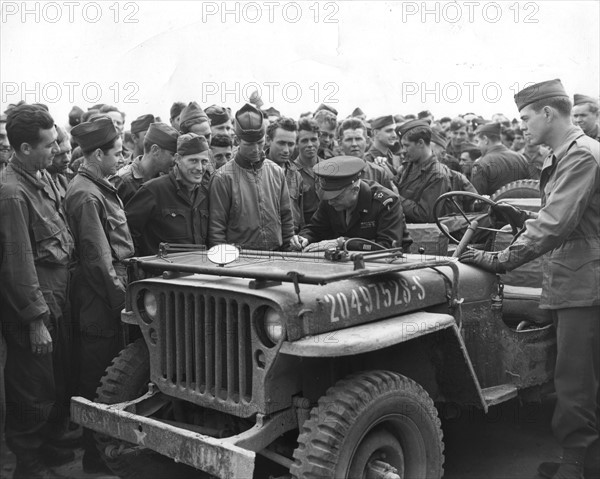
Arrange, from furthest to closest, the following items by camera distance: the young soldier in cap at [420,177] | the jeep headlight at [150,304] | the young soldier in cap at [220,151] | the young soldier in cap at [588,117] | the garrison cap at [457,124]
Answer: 1. the garrison cap at [457,124]
2. the young soldier in cap at [588,117]
3. the young soldier in cap at [420,177]
4. the young soldier in cap at [220,151]
5. the jeep headlight at [150,304]

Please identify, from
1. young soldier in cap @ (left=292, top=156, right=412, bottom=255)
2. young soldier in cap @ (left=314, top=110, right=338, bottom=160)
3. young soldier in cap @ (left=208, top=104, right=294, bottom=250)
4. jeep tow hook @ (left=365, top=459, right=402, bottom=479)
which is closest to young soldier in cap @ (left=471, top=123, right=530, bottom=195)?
young soldier in cap @ (left=314, top=110, right=338, bottom=160)

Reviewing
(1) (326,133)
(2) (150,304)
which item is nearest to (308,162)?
(1) (326,133)

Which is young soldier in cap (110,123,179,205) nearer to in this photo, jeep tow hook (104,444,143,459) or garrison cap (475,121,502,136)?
jeep tow hook (104,444,143,459)

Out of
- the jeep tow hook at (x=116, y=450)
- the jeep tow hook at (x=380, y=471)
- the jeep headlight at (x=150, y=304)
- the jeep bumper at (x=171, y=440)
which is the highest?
the jeep headlight at (x=150, y=304)

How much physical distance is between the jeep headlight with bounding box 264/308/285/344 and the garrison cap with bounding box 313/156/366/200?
1.75 metres

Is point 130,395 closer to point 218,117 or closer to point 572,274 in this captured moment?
point 572,274

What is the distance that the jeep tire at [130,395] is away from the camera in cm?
392

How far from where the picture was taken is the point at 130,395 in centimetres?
398

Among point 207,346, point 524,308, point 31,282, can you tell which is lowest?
point 524,308

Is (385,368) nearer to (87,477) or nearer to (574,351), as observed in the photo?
(574,351)

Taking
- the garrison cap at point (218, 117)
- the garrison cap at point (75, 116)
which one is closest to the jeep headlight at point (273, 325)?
the garrison cap at point (218, 117)

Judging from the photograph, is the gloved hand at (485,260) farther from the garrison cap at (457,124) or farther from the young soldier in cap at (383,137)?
the garrison cap at (457,124)

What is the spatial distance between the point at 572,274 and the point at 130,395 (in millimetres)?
2669

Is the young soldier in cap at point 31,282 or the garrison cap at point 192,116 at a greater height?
the garrison cap at point 192,116
